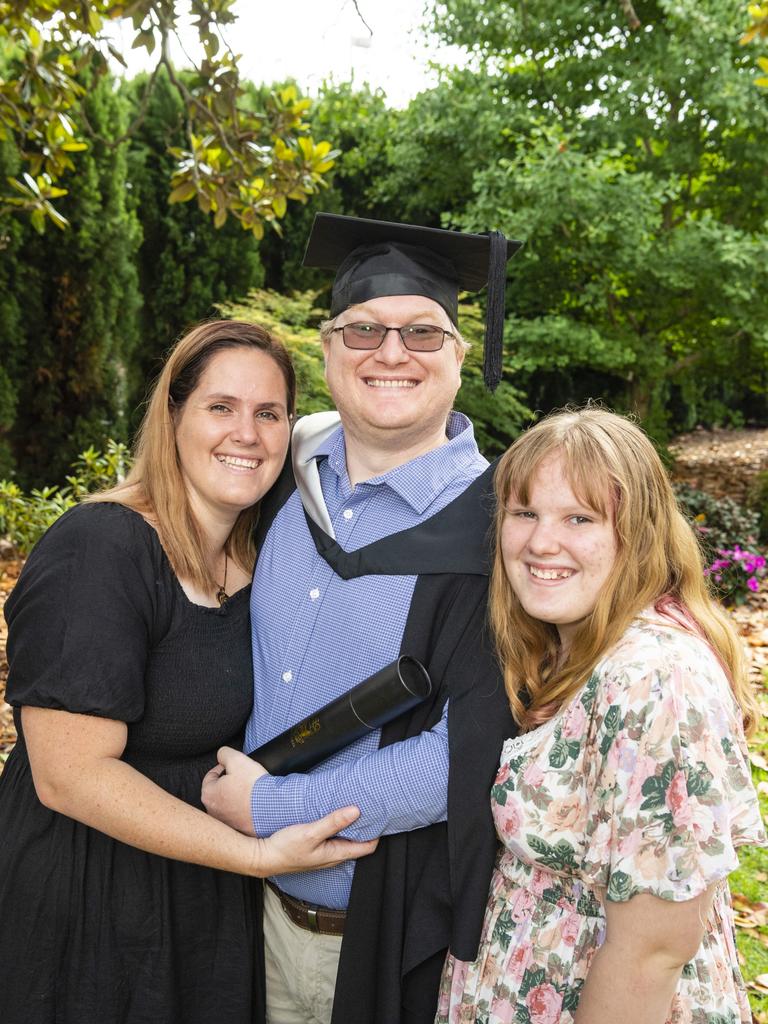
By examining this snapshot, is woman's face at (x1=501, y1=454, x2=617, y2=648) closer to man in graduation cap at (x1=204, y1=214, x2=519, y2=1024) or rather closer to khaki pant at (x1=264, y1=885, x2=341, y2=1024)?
man in graduation cap at (x1=204, y1=214, x2=519, y2=1024)

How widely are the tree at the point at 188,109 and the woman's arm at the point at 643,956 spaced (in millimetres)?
3128

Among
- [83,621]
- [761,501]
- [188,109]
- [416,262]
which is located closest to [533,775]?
[83,621]

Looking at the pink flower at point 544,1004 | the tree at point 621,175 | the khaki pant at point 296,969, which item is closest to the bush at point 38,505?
the khaki pant at point 296,969

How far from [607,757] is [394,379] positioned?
108cm

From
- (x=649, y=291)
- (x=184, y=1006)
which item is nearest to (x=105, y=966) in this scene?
(x=184, y=1006)

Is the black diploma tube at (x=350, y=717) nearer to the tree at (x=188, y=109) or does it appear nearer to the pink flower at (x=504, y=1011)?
the pink flower at (x=504, y=1011)

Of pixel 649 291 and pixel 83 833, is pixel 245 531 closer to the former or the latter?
pixel 83 833

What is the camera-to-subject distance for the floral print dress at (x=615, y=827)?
1349mm

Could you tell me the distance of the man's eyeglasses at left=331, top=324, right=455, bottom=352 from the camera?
2199 millimetres

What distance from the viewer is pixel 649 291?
28.1 ft

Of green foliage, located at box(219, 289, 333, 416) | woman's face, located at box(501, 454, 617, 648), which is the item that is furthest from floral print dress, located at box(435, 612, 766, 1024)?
green foliage, located at box(219, 289, 333, 416)

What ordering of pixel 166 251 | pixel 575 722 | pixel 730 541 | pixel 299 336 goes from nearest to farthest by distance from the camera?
pixel 575 722 < pixel 299 336 < pixel 730 541 < pixel 166 251

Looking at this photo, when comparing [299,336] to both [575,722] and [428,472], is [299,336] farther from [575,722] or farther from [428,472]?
[575,722]

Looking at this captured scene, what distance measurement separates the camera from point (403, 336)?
221 centimetres
